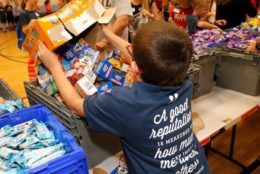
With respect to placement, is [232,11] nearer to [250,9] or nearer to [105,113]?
[250,9]

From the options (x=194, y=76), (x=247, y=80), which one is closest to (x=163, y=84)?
(x=194, y=76)

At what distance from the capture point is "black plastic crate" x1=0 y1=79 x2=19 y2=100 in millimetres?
1234

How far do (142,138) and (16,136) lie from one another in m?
0.41

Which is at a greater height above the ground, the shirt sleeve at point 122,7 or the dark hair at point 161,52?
the shirt sleeve at point 122,7

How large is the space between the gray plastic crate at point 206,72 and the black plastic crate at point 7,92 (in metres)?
0.93

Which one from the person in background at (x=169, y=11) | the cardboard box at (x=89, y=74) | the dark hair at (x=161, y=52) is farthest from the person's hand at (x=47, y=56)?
the person in background at (x=169, y=11)

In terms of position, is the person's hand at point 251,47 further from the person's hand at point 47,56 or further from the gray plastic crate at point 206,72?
the person's hand at point 47,56

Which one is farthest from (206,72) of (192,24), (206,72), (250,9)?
(250,9)

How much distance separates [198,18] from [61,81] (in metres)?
1.63

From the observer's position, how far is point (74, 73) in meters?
1.12

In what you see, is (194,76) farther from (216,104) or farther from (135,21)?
(135,21)

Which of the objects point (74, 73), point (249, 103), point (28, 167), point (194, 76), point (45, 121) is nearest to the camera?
point (28, 167)

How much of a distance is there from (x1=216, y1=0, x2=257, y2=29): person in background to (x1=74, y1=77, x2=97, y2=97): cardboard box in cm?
185

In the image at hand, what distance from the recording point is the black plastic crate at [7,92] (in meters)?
1.23
